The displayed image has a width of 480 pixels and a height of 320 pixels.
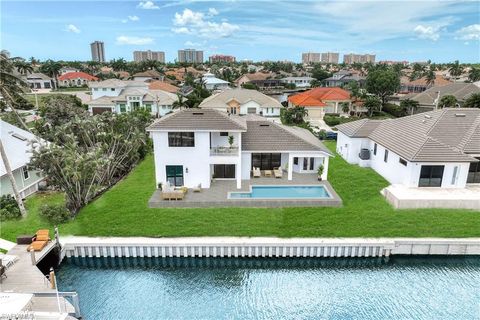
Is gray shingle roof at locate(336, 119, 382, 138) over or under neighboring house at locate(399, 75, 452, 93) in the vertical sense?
under

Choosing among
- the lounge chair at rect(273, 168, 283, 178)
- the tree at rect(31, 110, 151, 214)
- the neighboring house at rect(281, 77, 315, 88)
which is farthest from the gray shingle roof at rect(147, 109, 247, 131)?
the neighboring house at rect(281, 77, 315, 88)

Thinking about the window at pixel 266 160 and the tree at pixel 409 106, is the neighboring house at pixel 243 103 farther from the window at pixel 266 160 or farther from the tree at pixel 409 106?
the window at pixel 266 160

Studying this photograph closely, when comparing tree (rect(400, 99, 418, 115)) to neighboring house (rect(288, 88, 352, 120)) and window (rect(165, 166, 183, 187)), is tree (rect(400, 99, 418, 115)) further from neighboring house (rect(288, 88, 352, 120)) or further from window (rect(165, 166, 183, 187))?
window (rect(165, 166, 183, 187))

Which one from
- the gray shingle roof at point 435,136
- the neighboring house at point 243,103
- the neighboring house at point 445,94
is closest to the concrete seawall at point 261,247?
the gray shingle roof at point 435,136

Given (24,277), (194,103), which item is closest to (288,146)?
(24,277)

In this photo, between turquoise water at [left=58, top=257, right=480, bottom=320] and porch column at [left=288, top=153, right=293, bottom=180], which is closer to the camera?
turquoise water at [left=58, top=257, right=480, bottom=320]

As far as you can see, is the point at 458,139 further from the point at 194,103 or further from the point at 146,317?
the point at 194,103

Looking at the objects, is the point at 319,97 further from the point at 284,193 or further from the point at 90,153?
the point at 90,153
